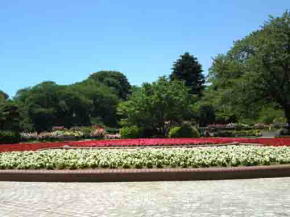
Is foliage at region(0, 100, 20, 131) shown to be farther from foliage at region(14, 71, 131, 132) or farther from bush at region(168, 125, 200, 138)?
bush at region(168, 125, 200, 138)

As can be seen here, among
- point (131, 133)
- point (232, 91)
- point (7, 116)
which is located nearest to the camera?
point (131, 133)

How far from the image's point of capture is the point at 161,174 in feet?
36.9

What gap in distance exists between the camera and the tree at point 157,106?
35.9 m

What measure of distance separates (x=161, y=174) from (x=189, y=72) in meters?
62.4

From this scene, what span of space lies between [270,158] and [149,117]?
2371cm

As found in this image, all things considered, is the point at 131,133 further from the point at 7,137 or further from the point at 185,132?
the point at 7,137

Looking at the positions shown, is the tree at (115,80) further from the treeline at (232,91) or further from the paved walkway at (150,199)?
the paved walkway at (150,199)

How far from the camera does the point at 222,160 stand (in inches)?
492

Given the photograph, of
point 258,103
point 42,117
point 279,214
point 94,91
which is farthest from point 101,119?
point 279,214

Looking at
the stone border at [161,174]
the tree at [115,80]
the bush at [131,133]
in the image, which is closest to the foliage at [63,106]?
the tree at [115,80]

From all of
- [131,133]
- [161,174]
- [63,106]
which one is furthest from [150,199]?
[63,106]

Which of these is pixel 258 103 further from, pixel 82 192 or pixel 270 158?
pixel 82 192

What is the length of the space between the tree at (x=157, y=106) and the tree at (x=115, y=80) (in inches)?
2265

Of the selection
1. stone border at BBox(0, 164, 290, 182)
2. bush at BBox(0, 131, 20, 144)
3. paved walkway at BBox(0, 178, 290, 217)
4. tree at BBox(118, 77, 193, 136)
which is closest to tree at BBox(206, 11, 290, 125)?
tree at BBox(118, 77, 193, 136)
